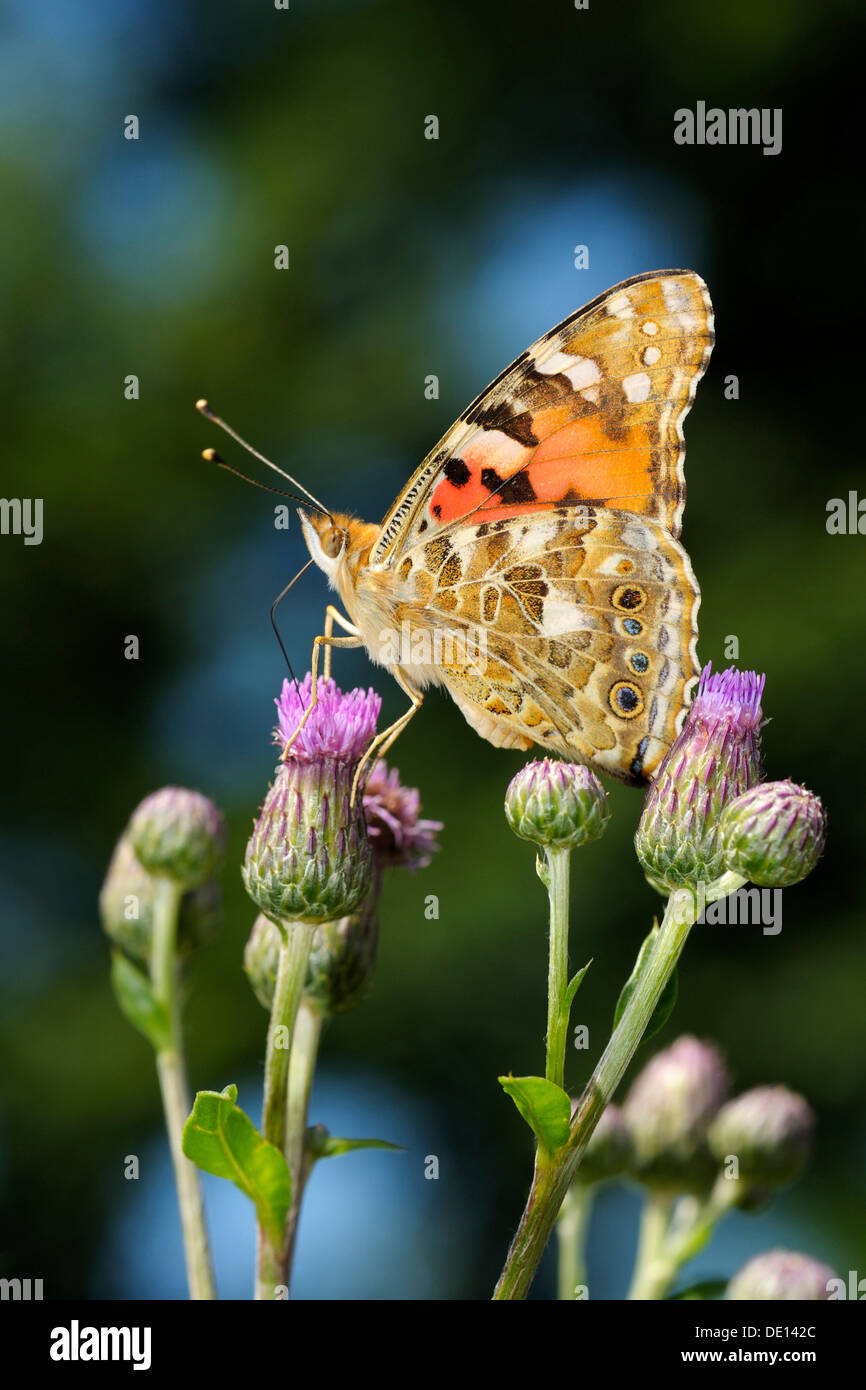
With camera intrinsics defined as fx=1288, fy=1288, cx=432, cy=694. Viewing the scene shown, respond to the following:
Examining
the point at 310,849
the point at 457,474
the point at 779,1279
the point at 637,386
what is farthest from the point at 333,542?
the point at 779,1279

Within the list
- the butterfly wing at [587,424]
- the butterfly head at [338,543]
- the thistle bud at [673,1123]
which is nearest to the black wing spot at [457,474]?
the butterfly wing at [587,424]

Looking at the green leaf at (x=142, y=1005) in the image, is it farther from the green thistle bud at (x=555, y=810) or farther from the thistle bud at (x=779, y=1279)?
the thistle bud at (x=779, y=1279)

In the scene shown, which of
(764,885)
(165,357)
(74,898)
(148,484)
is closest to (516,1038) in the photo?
(74,898)

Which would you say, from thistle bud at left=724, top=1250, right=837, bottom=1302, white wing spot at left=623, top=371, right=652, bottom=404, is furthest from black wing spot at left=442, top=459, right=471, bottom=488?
thistle bud at left=724, top=1250, right=837, bottom=1302
